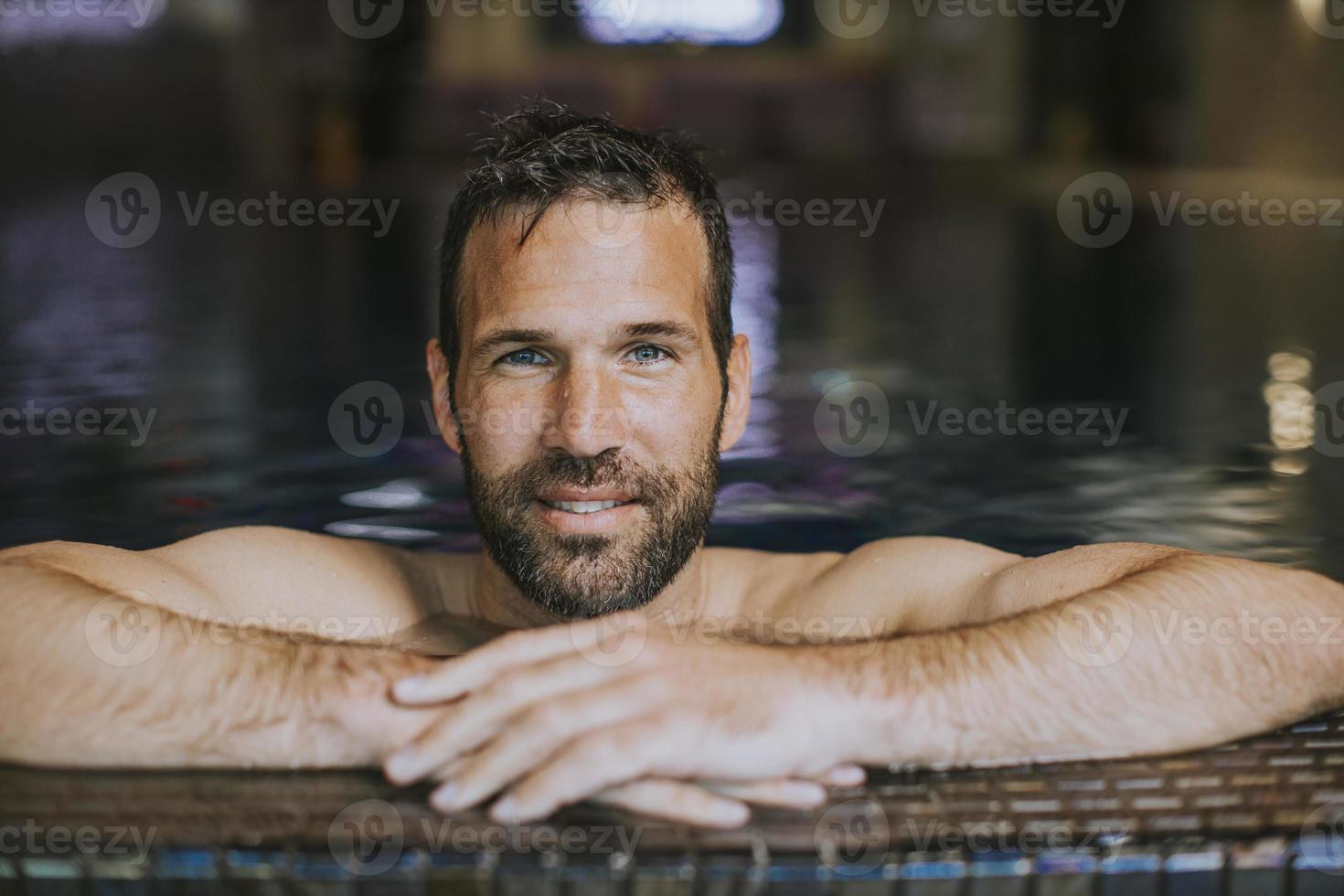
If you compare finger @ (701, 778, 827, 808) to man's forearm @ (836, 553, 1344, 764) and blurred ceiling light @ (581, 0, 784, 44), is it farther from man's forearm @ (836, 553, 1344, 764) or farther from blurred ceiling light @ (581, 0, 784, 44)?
blurred ceiling light @ (581, 0, 784, 44)

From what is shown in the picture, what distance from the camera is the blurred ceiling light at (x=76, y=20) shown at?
35.7 ft

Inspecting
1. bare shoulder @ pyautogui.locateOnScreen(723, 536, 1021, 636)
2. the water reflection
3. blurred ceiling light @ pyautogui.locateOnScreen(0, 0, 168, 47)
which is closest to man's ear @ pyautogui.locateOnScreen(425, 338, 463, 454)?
→ bare shoulder @ pyautogui.locateOnScreen(723, 536, 1021, 636)

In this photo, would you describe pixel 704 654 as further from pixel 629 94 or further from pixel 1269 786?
pixel 629 94

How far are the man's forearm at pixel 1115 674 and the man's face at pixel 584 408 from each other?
0.42m

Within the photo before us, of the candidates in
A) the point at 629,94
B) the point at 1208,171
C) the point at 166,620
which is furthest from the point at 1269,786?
the point at 629,94

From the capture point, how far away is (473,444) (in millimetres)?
1907

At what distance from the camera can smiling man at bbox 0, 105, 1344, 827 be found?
1457 millimetres

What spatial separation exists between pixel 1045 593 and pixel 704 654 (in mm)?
549

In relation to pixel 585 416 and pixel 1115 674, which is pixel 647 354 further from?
pixel 1115 674

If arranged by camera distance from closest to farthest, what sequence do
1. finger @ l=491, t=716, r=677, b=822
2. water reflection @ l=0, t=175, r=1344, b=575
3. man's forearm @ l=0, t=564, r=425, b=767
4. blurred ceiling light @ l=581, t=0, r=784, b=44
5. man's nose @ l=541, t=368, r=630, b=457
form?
finger @ l=491, t=716, r=677, b=822
man's forearm @ l=0, t=564, r=425, b=767
man's nose @ l=541, t=368, r=630, b=457
water reflection @ l=0, t=175, r=1344, b=575
blurred ceiling light @ l=581, t=0, r=784, b=44

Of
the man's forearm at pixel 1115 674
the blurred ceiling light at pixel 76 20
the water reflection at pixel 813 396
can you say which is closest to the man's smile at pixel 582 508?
the man's forearm at pixel 1115 674

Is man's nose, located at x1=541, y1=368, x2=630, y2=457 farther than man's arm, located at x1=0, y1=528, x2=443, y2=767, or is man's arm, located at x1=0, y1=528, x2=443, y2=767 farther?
man's nose, located at x1=541, y1=368, x2=630, y2=457

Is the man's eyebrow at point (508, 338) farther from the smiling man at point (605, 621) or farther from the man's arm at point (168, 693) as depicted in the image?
the man's arm at point (168, 693)

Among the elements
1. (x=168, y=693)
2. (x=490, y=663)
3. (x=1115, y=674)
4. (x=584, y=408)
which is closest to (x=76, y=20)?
(x=584, y=408)
